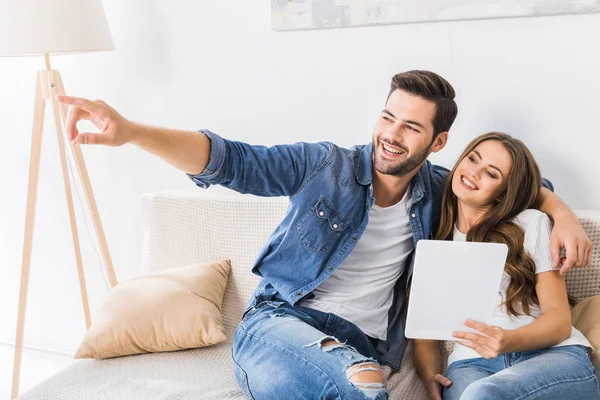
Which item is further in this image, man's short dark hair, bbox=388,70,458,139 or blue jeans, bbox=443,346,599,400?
man's short dark hair, bbox=388,70,458,139

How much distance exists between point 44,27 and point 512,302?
1530 mm

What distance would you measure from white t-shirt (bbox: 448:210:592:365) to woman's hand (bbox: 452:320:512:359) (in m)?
0.14

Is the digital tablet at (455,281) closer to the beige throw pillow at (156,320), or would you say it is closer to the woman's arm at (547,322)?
the woman's arm at (547,322)

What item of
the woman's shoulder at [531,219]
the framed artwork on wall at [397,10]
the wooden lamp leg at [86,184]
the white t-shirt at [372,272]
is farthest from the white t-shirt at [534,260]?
the wooden lamp leg at [86,184]

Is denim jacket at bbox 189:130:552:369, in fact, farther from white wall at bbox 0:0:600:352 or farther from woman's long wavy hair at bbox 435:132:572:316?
white wall at bbox 0:0:600:352

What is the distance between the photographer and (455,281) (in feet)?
4.96

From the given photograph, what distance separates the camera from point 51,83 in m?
2.22

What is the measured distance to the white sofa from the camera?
5.65 feet

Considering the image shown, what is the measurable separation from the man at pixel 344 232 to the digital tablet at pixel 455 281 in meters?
0.20

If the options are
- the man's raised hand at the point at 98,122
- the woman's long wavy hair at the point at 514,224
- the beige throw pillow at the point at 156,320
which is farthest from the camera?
the beige throw pillow at the point at 156,320

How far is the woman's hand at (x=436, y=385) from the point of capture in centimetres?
170

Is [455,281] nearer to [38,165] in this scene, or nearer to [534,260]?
[534,260]

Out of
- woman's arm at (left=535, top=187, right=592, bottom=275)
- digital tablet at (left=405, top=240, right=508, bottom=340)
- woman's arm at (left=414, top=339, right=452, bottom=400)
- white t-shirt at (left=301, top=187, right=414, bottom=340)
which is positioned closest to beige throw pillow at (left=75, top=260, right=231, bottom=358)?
white t-shirt at (left=301, top=187, right=414, bottom=340)

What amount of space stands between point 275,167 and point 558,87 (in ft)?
2.69
